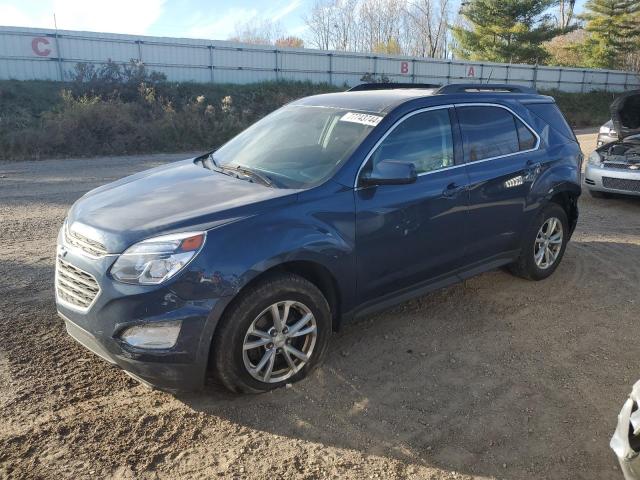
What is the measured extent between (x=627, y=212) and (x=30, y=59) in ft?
76.1

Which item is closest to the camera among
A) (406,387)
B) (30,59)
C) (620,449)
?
(620,449)

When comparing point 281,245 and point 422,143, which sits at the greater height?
point 422,143

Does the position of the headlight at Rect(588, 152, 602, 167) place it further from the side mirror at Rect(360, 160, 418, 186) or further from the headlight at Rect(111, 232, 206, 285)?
the headlight at Rect(111, 232, 206, 285)

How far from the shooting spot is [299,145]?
4004 millimetres

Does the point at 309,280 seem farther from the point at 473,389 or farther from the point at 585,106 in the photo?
the point at 585,106

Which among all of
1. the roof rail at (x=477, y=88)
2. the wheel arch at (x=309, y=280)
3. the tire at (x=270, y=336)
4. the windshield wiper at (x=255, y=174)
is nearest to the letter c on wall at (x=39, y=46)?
the windshield wiper at (x=255, y=174)

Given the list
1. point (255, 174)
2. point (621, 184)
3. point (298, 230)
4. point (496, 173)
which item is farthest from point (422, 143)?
point (621, 184)

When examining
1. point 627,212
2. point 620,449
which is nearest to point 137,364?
point 620,449

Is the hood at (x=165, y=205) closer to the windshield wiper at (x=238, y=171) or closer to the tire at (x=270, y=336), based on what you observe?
the windshield wiper at (x=238, y=171)

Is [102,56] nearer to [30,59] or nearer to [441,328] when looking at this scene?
[30,59]

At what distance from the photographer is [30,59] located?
72.6ft

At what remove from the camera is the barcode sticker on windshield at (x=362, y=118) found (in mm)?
3799

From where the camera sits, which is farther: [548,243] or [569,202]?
[569,202]

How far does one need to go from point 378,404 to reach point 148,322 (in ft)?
4.86
